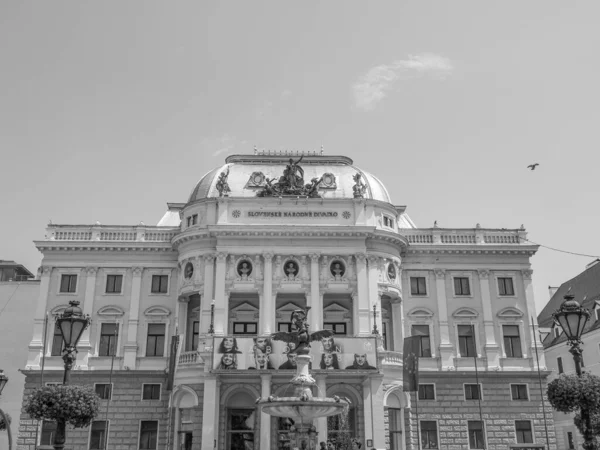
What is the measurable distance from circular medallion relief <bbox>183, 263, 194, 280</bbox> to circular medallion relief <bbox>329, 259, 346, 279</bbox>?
1026 centimetres

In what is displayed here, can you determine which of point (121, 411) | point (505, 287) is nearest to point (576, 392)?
point (505, 287)

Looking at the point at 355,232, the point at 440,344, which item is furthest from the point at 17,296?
the point at 440,344

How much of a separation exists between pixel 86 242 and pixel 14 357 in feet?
43.2

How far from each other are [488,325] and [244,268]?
18.7 m

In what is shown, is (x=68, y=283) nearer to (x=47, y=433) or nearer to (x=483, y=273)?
(x=47, y=433)

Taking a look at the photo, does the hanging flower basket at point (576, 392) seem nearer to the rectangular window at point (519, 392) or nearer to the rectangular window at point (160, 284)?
the rectangular window at point (519, 392)

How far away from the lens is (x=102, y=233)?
51.1 m

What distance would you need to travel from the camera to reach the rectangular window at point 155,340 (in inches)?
1911

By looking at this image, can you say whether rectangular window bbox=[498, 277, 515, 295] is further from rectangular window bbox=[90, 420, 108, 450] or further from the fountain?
rectangular window bbox=[90, 420, 108, 450]

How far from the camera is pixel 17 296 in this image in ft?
188

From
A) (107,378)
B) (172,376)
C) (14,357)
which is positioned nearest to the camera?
(172,376)

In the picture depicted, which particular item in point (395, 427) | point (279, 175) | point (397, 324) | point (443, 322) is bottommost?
point (395, 427)

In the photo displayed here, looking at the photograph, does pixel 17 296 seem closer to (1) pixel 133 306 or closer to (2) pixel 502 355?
(1) pixel 133 306

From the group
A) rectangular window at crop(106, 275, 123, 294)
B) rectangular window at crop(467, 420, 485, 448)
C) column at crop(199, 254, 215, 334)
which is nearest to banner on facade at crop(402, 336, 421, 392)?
rectangular window at crop(467, 420, 485, 448)
